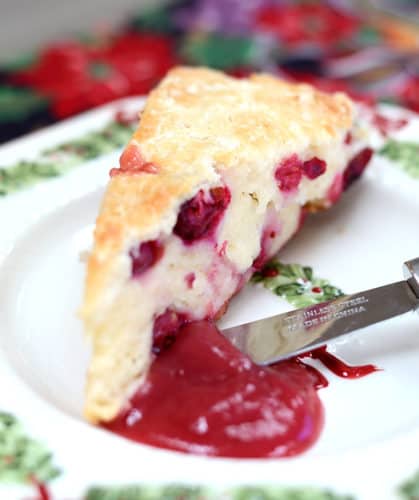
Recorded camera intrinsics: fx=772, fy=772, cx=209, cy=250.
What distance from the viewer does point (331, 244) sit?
3.01 metres

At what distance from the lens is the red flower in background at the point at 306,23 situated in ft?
16.4

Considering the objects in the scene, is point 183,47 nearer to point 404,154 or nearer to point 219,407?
point 404,154

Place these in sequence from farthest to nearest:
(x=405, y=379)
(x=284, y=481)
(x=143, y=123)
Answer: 1. (x=143, y=123)
2. (x=405, y=379)
3. (x=284, y=481)

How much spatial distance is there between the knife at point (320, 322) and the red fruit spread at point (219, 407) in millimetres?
77

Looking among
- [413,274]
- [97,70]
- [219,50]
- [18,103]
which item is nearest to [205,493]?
[413,274]

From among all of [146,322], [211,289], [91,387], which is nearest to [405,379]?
[211,289]

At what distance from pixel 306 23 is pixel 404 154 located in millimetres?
2247

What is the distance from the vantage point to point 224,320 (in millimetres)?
2594

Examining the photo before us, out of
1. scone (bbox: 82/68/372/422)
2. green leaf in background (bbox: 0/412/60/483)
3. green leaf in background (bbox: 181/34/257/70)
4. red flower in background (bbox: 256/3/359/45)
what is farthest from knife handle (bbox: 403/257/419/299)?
red flower in background (bbox: 256/3/359/45)

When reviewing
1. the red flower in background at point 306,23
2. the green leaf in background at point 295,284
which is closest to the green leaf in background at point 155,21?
the red flower in background at point 306,23

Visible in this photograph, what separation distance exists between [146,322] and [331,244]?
1084 mm

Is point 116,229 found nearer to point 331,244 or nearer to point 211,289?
point 211,289

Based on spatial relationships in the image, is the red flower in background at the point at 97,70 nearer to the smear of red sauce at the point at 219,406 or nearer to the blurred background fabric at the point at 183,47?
the blurred background fabric at the point at 183,47

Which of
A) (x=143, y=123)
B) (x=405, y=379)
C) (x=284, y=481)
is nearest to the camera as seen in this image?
(x=284, y=481)
